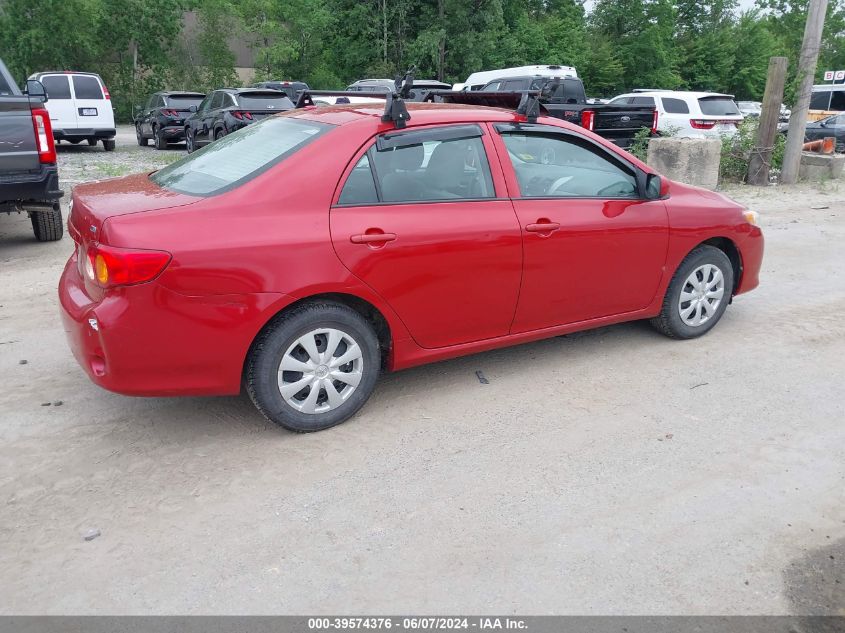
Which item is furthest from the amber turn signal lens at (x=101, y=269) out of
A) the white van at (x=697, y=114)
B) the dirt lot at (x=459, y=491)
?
the white van at (x=697, y=114)

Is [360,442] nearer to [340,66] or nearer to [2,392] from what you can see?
[2,392]

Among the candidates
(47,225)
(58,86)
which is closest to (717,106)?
(47,225)

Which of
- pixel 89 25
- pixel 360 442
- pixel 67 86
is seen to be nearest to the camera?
pixel 360 442

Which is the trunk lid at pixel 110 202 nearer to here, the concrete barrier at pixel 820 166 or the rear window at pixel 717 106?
the concrete barrier at pixel 820 166

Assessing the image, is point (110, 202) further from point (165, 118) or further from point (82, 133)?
point (165, 118)

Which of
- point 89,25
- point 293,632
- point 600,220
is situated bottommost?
point 293,632

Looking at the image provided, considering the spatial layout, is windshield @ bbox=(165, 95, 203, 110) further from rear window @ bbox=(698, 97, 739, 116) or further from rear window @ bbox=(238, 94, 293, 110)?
rear window @ bbox=(698, 97, 739, 116)

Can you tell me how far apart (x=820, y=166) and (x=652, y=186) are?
36.0ft

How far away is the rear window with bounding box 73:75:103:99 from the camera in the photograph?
19.0m

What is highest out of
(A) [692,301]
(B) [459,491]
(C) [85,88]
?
(C) [85,88]

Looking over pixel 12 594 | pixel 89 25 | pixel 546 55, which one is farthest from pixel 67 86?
pixel 546 55

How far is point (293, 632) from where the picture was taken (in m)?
2.62

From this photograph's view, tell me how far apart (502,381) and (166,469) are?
81.9 inches

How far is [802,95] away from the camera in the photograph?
13.1 metres
